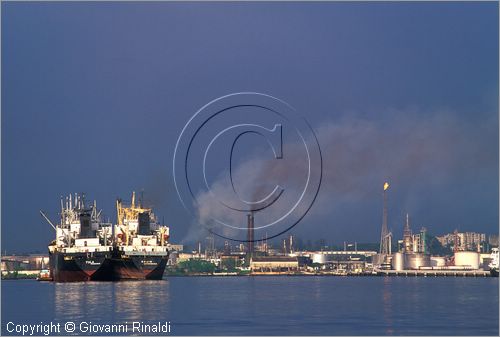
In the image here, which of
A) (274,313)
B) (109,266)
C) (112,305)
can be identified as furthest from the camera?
(109,266)

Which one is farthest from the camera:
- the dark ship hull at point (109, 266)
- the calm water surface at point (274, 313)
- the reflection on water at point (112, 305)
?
the dark ship hull at point (109, 266)

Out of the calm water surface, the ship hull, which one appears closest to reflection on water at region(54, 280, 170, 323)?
the calm water surface

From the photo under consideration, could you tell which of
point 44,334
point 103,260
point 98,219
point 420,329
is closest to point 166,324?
point 44,334

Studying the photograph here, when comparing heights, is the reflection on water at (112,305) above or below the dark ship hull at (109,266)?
below

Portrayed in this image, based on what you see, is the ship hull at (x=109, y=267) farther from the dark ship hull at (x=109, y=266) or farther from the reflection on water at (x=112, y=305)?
the reflection on water at (x=112, y=305)

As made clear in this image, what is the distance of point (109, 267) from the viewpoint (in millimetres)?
147250

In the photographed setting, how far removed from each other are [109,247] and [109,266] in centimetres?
465

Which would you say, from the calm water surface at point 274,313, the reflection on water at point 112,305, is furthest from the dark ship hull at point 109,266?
the calm water surface at point 274,313

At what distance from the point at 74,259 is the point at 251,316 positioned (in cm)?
8143

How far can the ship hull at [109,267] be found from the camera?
483 ft

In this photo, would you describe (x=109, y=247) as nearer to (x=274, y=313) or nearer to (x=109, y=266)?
(x=109, y=266)

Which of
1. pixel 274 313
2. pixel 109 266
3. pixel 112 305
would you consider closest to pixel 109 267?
pixel 109 266

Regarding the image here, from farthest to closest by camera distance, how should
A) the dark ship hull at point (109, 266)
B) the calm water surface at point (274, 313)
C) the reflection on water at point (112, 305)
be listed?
the dark ship hull at point (109, 266)
the reflection on water at point (112, 305)
the calm water surface at point (274, 313)

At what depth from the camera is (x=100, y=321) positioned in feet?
233
